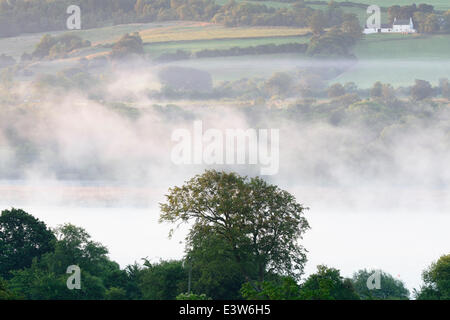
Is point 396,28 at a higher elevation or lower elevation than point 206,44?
higher

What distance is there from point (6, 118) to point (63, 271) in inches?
3892

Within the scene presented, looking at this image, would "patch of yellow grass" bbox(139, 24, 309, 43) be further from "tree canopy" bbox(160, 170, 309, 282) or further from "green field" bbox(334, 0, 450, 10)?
"tree canopy" bbox(160, 170, 309, 282)

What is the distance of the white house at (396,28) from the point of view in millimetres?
156375

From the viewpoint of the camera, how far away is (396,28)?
15925 centimetres

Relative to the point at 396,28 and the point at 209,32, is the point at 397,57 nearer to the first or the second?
the point at 396,28

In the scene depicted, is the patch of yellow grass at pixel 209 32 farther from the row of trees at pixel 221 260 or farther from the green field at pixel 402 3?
the row of trees at pixel 221 260

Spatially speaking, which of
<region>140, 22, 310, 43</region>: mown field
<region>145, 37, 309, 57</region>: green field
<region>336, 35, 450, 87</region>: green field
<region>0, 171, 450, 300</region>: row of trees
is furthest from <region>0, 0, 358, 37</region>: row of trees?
<region>0, 171, 450, 300</region>: row of trees

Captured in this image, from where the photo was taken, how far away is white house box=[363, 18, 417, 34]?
513ft

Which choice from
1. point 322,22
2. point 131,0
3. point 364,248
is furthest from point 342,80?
point 364,248

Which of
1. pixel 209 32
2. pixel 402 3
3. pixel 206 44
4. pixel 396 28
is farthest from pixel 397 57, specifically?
pixel 206 44

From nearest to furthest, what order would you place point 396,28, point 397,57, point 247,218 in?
point 247,218 → point 397,57 → point 396,28

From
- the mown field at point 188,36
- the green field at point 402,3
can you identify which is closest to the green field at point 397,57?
the green field at point 402,3
